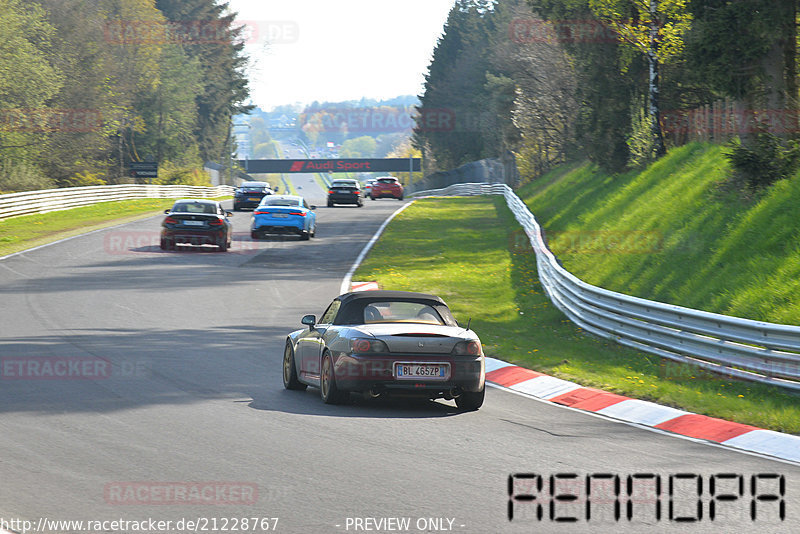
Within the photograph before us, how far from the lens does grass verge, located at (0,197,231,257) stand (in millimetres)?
31891

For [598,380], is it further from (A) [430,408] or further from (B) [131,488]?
(B) [131,488]

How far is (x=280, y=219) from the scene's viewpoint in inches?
1303

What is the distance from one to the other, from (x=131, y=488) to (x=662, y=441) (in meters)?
4.67

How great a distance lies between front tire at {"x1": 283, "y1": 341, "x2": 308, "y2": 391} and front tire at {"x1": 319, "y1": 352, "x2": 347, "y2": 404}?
826mm

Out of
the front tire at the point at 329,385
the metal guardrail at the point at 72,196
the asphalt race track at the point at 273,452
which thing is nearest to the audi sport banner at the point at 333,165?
the metal guardrail at the point at 72,196

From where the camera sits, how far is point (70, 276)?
2355cm

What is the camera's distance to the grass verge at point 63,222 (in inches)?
1256

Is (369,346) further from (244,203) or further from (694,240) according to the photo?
(244,203)

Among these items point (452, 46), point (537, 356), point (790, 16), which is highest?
point (452, 46)

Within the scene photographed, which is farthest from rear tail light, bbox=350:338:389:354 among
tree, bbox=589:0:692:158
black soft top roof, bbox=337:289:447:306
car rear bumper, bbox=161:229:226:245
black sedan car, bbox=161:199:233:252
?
tree, bbox=589:0:692:158

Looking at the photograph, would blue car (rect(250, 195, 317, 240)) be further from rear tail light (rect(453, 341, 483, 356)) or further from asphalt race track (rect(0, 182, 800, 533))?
rear tail light (rect(453, 341, 483, 356))

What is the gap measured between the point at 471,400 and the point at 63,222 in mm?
31744

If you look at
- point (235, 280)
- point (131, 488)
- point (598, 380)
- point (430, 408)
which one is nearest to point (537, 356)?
point (598, 380)

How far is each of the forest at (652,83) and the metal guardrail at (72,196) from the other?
21.6 m
